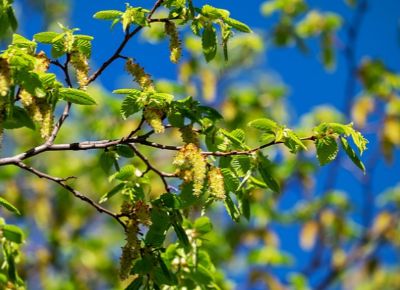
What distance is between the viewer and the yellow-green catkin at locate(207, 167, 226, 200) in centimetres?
269

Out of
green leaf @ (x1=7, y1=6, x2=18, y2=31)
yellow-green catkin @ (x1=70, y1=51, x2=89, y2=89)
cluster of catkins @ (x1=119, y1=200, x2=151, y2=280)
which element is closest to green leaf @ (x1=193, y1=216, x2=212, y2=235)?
cluster of catkins @ (x1=119, y1=200, x2=151, y2=280)

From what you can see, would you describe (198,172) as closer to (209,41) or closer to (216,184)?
(216,184)

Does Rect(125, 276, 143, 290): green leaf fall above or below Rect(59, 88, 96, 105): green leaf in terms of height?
below

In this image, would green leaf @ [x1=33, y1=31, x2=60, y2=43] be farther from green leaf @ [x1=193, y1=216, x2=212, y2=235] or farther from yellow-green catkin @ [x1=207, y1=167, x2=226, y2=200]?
green leaf @ [x1=193, y1=216, x2=212, y2=235]

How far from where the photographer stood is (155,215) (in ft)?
9.51

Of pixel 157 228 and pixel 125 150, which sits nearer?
pixel 157 228

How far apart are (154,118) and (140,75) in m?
0.19

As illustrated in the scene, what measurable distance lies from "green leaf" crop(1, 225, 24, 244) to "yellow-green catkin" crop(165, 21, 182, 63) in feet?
3.28

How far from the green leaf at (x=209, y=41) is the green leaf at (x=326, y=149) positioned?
612 millimetres

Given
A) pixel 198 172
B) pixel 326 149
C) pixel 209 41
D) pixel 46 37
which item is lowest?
pixel 198 172

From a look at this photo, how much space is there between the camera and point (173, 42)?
297 cm

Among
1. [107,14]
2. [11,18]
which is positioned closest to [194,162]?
[107,14]

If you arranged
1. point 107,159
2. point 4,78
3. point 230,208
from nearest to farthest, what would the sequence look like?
point 4,78 → point 230,208 → point 107,159

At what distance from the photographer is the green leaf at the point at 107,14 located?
2.94 meters
